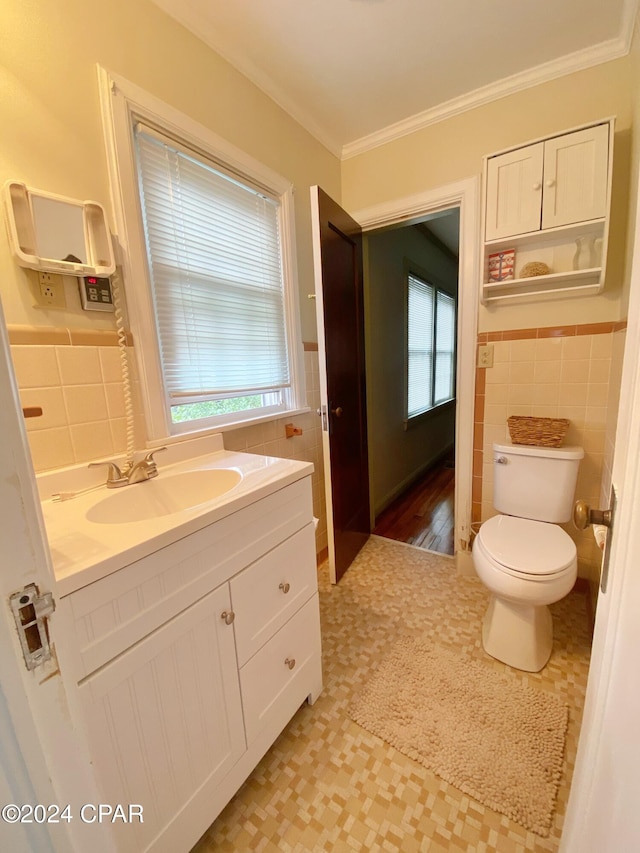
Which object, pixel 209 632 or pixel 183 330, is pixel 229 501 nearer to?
pixel 209 632

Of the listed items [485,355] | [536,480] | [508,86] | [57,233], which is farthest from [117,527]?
[508,86]

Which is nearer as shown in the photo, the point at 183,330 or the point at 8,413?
the point at 8,413

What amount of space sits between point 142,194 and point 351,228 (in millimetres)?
1174

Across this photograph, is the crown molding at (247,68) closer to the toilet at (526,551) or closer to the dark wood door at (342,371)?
the dark wood door at (342,371)

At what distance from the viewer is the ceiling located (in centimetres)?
125

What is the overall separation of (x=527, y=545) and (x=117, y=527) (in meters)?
1.48

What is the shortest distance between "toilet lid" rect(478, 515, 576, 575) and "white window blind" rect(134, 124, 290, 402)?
4.04 feet

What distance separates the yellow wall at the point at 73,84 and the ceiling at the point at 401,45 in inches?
4.8

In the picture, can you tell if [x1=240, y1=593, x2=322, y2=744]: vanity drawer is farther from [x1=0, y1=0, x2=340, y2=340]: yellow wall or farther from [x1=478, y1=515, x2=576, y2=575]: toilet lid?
[x1=0, y1=0, x2=340, y2=340]: yellow wall

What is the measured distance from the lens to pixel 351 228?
197cm

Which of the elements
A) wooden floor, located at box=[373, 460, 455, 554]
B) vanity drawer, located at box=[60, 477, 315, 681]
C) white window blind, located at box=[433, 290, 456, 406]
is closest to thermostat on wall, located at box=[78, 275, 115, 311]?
vanity drawer, located at box=[60, 477, 315, 681]

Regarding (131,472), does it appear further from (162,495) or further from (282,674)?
(282,674)

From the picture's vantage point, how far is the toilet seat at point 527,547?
1259 millimetres

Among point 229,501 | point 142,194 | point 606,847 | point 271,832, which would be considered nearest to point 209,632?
point 229,501
